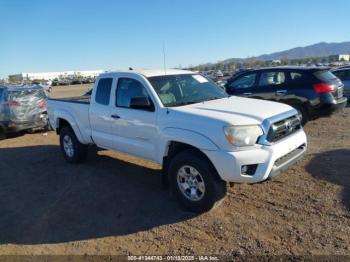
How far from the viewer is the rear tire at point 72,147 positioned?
23.6ft

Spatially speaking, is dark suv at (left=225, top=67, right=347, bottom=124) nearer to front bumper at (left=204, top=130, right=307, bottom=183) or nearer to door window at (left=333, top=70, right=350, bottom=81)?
front bumper at (left=204, top=130, right=307, bottom=183)

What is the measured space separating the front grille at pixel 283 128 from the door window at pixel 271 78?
4.65m

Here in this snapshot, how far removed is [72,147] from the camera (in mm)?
7320

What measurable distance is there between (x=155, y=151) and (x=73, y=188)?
1.83 metres

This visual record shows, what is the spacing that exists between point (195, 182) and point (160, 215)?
2.19ft

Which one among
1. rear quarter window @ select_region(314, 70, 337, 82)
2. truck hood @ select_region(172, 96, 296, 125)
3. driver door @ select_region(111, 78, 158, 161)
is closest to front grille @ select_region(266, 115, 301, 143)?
truck hood @ select_region(172, 96, 296, 125)

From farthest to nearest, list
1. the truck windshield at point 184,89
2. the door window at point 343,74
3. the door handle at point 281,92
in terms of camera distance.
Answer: the door window at point 343,74, the door handle at point 281,92, the truck windshield at point 184,89

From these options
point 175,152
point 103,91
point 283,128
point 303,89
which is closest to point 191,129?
point 175,152

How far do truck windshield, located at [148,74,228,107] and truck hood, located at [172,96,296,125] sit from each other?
0.25 meters

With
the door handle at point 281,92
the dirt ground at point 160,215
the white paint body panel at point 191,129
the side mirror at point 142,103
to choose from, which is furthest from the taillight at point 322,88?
the side mirror at point 142,103

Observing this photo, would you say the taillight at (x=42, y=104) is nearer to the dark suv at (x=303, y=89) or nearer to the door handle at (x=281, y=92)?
the dark suv at (x=303, y=89)

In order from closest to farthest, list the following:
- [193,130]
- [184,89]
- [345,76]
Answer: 1. [193,130]
2. [184,89]
3. [345,76]

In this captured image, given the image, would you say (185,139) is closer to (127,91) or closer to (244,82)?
(127,91)

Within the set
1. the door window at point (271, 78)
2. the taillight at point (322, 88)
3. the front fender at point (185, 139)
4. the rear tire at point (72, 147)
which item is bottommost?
the rear tire at point (72, 147)
